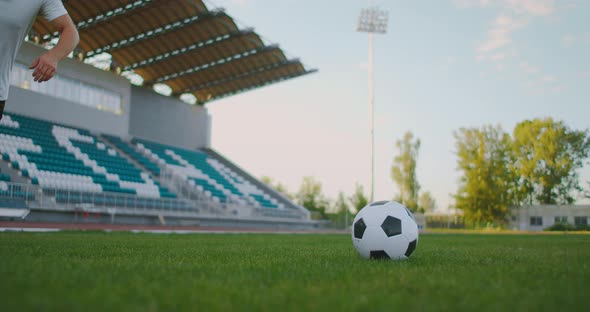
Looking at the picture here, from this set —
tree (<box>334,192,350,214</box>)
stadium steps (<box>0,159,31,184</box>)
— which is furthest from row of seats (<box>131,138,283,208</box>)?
tree (<box>334,192,350,214</box>)

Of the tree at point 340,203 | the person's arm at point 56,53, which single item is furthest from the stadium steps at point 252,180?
the person's arm at point 56,53

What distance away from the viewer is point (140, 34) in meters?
25.7

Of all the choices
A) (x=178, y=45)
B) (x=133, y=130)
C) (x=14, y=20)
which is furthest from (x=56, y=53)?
(x=133, y=130)

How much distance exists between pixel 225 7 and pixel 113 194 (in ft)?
36.3

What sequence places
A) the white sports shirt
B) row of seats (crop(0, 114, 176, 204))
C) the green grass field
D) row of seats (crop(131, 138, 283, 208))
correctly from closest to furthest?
the green grass field
the white sports shirt
row of seats (crop(0, 114, 176, 204))
row of seats (crop(131, 138, 283, 208))

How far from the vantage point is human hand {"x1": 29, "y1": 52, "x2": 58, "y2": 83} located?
12.6 ft

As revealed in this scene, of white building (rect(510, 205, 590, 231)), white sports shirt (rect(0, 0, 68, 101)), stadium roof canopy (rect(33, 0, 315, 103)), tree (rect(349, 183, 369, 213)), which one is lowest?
white building (rect(510, 205, 590, 231))

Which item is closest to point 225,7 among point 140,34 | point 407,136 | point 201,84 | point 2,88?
point 140,34

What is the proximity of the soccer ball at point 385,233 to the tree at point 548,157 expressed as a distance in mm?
48484

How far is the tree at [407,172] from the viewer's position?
5250 centimetres

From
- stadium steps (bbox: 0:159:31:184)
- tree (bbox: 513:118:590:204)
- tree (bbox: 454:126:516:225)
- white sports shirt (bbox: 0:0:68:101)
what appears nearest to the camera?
white sports shirt (bbox: 0:0:68:101)

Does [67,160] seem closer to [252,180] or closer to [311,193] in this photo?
[252,180]

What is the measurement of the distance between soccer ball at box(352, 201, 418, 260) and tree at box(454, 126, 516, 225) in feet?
130

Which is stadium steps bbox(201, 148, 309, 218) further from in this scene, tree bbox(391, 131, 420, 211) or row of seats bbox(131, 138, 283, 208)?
tree bbox(391, 131, 420, 211)
